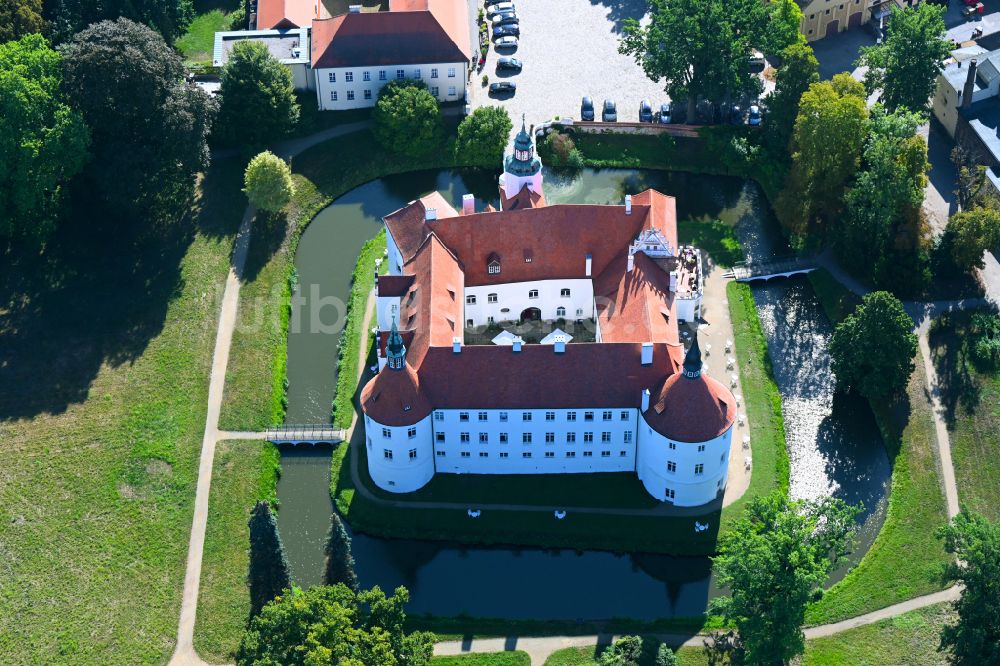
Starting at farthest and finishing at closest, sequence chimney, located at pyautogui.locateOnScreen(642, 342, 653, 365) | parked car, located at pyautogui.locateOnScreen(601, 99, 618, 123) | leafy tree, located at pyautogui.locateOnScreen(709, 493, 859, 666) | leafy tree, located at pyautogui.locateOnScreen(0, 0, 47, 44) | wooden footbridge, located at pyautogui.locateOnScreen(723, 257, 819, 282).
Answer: parked car, located at pyautogui.locateOnScreen(601, 99, 618, 123) < leafy tree, located at pyautogui.locateOnScreen(0, 0, 47, 44) < wooden footbridge, located at pyautogui.locateOnScreen(723, 257, 819, 282) < chimney, located at pyautogui.locateOnScreen(642, 342, 653, 365) < leafy tree, located at pyautogui.locateOnScreen(709, 493, 859, 666)

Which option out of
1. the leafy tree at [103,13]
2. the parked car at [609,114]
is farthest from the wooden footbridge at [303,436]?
the leafy tree at [103,13]

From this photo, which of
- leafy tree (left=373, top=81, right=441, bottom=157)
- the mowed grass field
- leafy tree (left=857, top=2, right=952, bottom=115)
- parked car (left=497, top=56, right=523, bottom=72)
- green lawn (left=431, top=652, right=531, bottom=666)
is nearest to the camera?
green lawn (left=431, top=652, right=531, bottom=666)

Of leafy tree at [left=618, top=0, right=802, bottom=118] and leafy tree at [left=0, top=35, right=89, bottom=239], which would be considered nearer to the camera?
leafy tree at [left=0, top=35, right=89, bottom=239]

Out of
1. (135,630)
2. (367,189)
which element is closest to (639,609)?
(135,630)

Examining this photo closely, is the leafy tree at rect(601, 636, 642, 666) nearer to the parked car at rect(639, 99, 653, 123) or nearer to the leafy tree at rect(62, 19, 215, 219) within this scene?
the leafy tree at rect(62, 19, 215, 219)

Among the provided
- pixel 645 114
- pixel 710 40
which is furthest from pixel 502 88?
pixel 710 40

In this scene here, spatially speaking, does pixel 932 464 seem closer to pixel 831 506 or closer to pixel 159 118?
pixel 831 506

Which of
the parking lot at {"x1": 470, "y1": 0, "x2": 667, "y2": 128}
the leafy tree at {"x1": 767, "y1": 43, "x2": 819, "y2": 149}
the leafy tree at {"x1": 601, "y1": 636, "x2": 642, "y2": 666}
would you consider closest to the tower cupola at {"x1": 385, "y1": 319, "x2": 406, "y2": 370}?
the leafy tree at {"x1": 601, "y1": 636, "x2": 642, "y2": 666}
